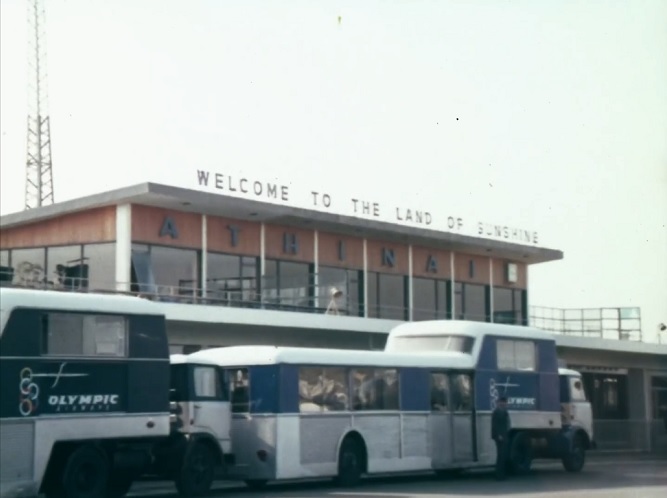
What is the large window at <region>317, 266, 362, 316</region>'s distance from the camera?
42312mm

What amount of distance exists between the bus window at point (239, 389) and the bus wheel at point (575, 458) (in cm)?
1023

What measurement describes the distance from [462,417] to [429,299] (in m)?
20.7

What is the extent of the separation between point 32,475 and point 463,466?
38.9 feet

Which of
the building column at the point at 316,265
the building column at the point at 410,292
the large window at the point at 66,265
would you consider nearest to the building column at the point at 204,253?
the large window at the point at 66,265

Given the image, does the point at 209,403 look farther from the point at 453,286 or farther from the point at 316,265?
the point at 453,286

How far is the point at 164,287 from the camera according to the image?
37094mm

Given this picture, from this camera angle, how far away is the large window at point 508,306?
5231cm

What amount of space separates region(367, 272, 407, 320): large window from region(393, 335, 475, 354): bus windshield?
50.6ft

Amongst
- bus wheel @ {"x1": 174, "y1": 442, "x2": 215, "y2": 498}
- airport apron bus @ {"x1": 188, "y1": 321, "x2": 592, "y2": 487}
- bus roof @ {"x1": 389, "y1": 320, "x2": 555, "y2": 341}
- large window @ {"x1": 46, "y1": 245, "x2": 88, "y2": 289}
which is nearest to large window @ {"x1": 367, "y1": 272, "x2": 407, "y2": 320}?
large window @ {"x1": 46, "y1": 245, "x2": 88, "y2": 289}

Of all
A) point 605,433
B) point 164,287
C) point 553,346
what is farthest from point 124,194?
point 605,433

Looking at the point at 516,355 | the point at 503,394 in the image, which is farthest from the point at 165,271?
the point at 503,394

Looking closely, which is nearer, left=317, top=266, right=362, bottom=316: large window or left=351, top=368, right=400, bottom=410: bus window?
left=351, top=368, right=400, bottom=410: bus window

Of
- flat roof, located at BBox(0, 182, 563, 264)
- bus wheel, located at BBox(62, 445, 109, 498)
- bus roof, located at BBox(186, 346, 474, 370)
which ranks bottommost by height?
bus wheel, located at BBox(62, 445, 109, 498)

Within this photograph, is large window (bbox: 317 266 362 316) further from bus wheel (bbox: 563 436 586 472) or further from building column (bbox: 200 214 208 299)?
bus wheel (bbox: 563 436 586 472)
